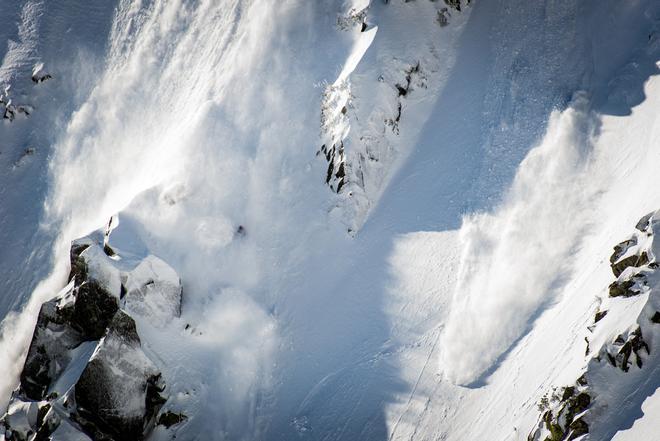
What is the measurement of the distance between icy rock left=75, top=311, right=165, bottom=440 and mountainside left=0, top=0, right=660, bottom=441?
0.08 metres

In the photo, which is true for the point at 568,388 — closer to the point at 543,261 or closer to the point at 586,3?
the point at 543,261

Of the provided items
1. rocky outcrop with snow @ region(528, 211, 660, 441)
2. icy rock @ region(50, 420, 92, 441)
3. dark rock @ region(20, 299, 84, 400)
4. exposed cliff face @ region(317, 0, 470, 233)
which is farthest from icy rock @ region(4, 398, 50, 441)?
rocky outcrop with snow @ region(528, 211, 660, 441)

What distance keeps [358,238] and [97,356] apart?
34.3ft

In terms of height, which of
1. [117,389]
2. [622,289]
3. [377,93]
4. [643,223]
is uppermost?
[377,93]

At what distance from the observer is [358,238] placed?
20.1 m

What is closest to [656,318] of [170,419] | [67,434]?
[170,419]

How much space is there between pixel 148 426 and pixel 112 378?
226 centimetres

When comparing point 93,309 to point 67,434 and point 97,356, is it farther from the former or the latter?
point 67,434

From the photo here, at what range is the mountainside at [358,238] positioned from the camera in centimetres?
1655

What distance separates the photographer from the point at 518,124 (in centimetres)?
1972

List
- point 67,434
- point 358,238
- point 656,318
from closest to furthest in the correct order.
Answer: point 656,318 < point 67,434 < point 358,238

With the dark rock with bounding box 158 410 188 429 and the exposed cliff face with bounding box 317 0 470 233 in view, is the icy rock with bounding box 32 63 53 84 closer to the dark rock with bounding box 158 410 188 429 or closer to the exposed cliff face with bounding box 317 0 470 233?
the exposed cliff face with bounding box 317 0 470 233

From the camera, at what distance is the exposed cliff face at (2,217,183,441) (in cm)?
1658

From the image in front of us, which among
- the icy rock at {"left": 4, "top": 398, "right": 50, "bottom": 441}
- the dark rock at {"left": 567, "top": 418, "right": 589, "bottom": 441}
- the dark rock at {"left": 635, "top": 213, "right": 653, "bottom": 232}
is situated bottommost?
the dark rock at {"left": 567, "top": 418, "right": 589, "bottom": 441}
